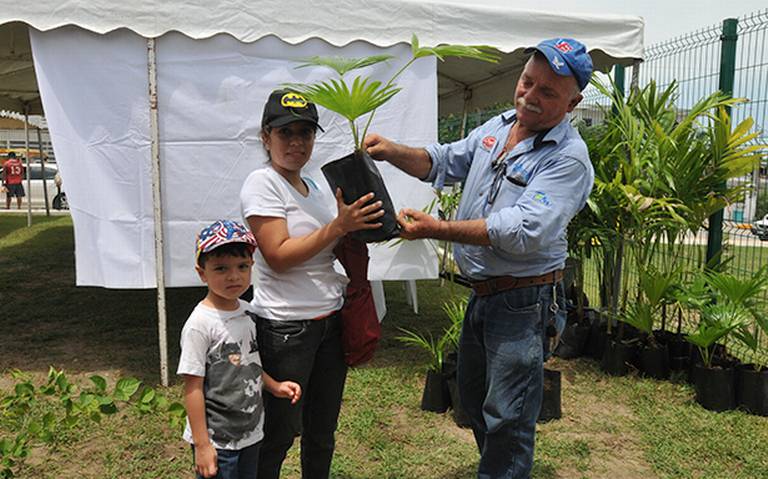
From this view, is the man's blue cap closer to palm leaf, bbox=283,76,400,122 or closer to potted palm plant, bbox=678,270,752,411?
palm leaf, bbox=283,76,400,122

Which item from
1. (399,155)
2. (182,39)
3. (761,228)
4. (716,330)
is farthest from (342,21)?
(761,228)

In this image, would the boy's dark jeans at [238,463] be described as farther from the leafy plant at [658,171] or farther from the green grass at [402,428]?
the leafy plant at [658,171]

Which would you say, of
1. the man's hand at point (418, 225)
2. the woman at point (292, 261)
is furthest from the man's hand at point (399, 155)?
the man's hand at point (418, 225)

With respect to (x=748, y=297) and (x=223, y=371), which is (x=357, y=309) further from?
(x=748, y=297)

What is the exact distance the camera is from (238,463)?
73.0 inches

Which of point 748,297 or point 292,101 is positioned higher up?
point 292,101

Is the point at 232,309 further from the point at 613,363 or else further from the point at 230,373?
the point at 613,363

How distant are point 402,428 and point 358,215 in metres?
2.02

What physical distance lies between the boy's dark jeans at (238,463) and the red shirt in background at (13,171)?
59.8ft

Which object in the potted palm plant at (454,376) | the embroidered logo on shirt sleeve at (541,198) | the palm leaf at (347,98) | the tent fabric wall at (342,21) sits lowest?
the potted palm plant at (454,376)

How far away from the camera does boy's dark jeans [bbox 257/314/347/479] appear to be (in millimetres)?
1952

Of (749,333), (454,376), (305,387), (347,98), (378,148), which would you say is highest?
(347,98)

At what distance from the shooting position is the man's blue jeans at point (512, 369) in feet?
6.85

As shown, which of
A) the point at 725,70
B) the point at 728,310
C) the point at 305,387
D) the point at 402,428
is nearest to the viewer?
the point at 305,387
